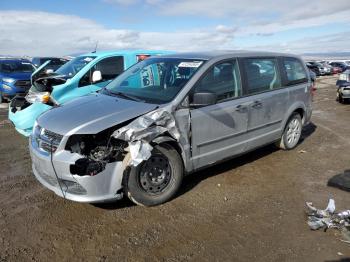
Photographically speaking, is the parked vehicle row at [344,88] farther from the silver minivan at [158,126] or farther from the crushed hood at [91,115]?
the crushed hood at [91,115]

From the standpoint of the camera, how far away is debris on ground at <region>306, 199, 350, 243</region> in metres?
3.65

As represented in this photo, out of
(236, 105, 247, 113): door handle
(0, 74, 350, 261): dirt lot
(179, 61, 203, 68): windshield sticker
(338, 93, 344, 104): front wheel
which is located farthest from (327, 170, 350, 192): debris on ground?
(338, 93, 344, 104): front wheel

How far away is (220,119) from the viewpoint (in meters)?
4.61

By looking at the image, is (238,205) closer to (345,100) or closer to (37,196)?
(37,196)

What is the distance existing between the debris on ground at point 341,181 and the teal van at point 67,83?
4772 mm

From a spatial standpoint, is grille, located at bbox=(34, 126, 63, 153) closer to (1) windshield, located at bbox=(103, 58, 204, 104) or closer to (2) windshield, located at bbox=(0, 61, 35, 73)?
(1) windshield, located at bbox=(103, 58, 204, 104)

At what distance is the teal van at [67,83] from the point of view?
660cm

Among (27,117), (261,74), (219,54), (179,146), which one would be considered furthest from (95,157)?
(27,117)

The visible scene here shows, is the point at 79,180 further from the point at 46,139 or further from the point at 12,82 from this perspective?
the point at 12,82

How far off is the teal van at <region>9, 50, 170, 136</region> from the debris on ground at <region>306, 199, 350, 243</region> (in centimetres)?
495

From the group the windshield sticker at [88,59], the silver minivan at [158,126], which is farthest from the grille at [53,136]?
the windshield sticker at [88,59]

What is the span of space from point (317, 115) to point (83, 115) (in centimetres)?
829

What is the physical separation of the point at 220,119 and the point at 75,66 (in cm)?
499

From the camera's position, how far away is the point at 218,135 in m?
4.63
